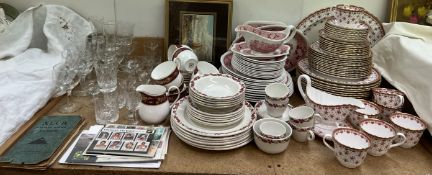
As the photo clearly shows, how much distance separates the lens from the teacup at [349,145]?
3.11 ft

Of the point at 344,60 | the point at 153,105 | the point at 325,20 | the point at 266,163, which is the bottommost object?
the point at 266,163

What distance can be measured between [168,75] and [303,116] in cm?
43

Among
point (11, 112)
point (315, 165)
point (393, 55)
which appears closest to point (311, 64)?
point (393, 55)

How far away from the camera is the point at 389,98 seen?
3.94 feet

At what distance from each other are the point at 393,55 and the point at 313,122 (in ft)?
1.60

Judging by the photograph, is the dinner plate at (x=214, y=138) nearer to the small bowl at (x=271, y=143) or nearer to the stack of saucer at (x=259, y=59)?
the small bowl at (x=271, y=143)

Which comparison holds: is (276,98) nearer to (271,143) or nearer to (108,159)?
(271,143)

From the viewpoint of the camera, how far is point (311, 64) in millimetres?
1303

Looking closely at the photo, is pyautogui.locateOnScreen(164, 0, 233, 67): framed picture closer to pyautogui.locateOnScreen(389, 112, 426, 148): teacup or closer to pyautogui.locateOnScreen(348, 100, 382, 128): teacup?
pyautogui.locateOnScreen(348, 100, 382, 128): teacup

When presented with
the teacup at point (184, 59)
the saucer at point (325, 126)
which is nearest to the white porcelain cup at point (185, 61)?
the teacup at point (184, 59)

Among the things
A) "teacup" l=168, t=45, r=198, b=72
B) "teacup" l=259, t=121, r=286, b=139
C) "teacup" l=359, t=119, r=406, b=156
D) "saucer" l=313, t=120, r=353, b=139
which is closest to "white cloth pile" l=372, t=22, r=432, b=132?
"teacup" l=359, t=119, r=406, b=156

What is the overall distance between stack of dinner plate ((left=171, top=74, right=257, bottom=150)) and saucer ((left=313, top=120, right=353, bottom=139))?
0.20m

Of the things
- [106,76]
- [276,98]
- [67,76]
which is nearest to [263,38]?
[276,98]

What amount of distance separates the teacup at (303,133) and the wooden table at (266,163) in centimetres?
2
